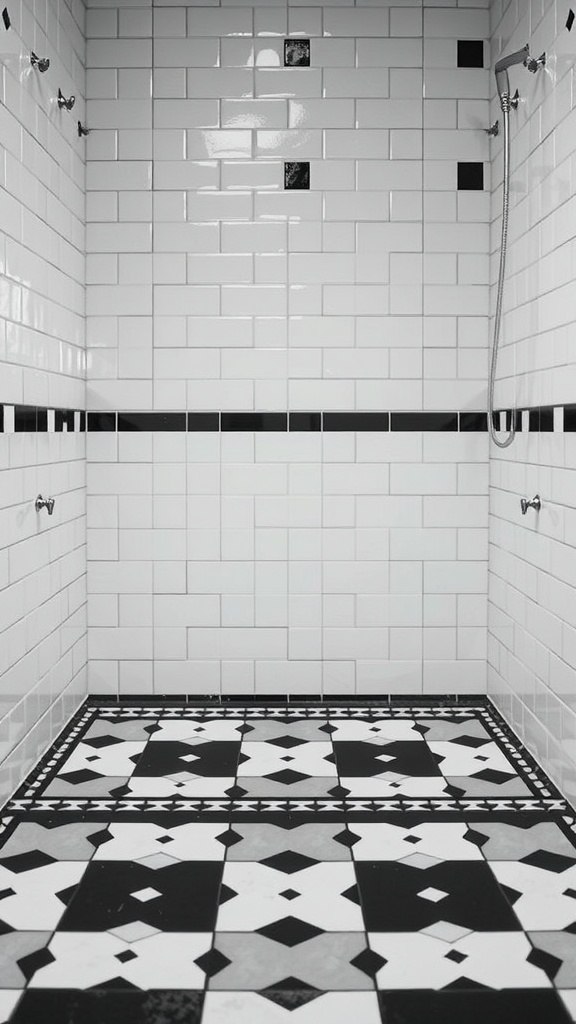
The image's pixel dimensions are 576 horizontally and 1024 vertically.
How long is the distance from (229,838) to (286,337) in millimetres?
1876

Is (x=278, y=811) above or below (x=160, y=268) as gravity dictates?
below

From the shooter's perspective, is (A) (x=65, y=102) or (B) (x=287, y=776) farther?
(A) (x=65, y=102)

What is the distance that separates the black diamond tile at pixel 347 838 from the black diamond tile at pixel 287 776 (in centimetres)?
38

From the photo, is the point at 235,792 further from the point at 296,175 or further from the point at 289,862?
the point at 296,175

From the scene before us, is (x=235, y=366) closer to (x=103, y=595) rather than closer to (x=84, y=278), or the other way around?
(x=84, y=278)

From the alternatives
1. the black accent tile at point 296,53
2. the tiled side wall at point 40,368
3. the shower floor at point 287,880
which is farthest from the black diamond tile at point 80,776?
the black accent tile at point 296,53

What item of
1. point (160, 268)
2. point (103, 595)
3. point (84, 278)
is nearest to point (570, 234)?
point (160, 268)

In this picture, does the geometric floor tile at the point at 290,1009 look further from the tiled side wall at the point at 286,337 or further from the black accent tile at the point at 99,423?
the black accent tile at the point at 99,423

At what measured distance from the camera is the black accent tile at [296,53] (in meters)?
3.67

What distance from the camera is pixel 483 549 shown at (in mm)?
3771

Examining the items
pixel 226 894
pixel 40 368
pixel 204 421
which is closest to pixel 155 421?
pixel 204 421

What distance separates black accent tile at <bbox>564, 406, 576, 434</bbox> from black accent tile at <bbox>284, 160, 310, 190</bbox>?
1.48m

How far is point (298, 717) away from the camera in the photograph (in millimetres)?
3615

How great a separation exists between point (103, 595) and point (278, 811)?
4.35 feet
